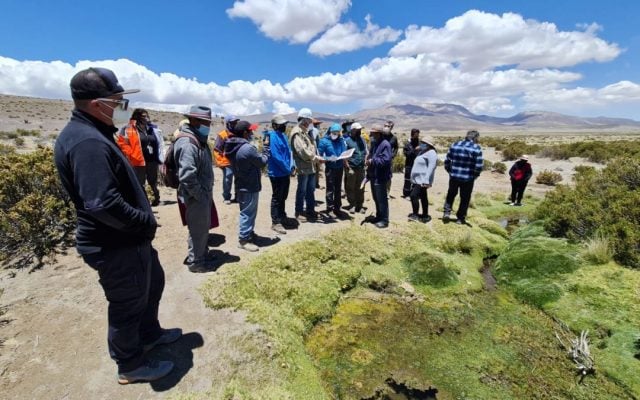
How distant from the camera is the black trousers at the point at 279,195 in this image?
659 centimetres

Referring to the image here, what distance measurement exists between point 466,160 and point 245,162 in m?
4.83

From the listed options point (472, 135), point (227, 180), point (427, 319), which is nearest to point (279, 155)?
point (227, 180)

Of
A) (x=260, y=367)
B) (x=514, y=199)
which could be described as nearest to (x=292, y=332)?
(x=260, y=367)

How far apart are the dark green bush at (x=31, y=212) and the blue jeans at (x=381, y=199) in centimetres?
568

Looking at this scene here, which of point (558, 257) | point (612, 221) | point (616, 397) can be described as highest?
point (612, 221)

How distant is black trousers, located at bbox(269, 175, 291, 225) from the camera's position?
6587 millimetres

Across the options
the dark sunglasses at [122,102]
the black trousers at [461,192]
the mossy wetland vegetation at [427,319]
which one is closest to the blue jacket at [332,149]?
A: the mossy wetland vegetation at [427,319]

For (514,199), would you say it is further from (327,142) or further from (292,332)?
(292,332)

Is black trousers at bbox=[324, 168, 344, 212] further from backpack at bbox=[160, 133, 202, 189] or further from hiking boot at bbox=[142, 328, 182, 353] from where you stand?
hiking boot at bbox=[142, 328, 182, 353]

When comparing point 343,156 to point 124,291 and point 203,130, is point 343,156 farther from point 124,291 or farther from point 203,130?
point 124,291

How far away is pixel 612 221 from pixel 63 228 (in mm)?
9967

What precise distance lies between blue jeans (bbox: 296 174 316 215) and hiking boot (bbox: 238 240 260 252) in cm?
200

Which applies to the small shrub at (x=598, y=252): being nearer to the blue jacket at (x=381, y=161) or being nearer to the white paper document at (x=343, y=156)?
the blue jacket at (x=381, y=161)

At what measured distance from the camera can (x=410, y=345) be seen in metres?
4.10
